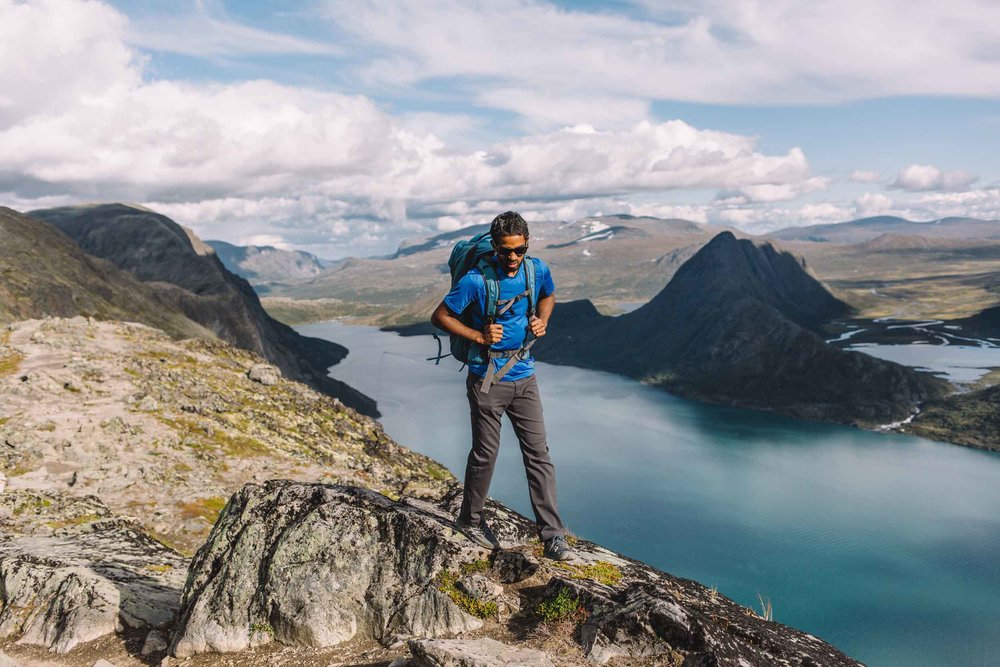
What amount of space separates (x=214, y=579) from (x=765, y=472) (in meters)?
183

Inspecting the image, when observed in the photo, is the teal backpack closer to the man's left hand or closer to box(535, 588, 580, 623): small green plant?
the man's left hand

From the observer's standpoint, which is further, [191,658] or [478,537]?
[478,537]

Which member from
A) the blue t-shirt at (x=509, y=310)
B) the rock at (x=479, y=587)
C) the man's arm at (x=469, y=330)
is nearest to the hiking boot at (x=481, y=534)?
the rock at (x=479, y=587)

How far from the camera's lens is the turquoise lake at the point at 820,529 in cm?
9525

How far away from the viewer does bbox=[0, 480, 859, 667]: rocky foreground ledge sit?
32.4ft

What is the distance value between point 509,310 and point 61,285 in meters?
171

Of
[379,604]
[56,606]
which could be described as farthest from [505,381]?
[56,606]

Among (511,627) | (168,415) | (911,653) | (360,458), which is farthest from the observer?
(911,653)

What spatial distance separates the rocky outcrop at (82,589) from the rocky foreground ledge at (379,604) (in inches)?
1.6

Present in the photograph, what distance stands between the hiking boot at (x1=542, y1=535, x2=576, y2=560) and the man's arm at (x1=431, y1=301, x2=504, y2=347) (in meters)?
4.27

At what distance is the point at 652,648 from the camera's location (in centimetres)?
965

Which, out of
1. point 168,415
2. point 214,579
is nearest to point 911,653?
point 168,415

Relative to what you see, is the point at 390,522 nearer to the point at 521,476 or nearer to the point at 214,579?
the point at 214,579

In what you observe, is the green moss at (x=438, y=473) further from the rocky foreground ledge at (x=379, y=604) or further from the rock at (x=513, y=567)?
the rock at (x=513, y=567)
